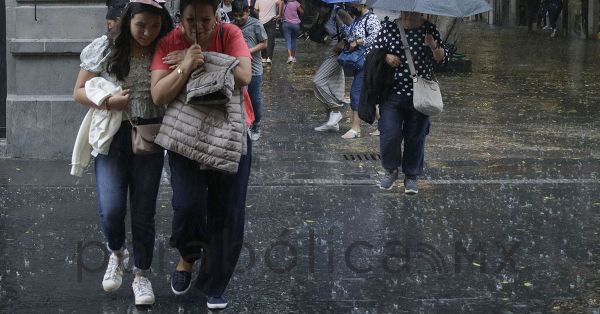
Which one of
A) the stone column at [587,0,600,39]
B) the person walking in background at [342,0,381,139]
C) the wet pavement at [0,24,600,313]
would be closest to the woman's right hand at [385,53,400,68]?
the wet pavement at [0,24,600,313]

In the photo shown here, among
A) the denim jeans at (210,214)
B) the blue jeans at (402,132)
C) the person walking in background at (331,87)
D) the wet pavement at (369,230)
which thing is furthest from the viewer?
the person walking in background at (331,87)

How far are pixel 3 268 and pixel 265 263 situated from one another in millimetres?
1602

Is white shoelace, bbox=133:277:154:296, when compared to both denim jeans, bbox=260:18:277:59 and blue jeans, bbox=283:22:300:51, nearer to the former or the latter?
denim jeans, bbox=260:18:277:59

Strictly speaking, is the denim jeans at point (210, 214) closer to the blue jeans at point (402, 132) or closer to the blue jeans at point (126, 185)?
the blue jeans at point (126, 185)

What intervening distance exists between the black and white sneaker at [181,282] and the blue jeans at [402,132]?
128 inches

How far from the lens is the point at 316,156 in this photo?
10602 mm

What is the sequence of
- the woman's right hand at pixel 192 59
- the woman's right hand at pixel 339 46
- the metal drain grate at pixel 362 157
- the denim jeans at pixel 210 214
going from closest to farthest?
the woman's right hand at pixel 192 59
the denim jeans at pixel 210 214
the metal drain grate at pixel 362 157
the woman's right hand at pixel 339 46

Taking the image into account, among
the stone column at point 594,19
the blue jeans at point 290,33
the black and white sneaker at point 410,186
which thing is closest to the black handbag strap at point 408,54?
the black and white sneaker at point 410,186

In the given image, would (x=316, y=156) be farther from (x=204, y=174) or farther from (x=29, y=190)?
(x=204, y=174)

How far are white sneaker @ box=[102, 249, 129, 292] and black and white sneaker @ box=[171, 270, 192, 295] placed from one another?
298 millimetres

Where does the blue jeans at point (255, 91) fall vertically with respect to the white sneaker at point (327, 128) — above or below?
above

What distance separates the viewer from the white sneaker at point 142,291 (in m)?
5.83

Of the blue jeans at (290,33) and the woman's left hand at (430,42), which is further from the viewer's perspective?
the blue jeans at (290,33)

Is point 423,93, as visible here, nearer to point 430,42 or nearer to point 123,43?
point 430,42
